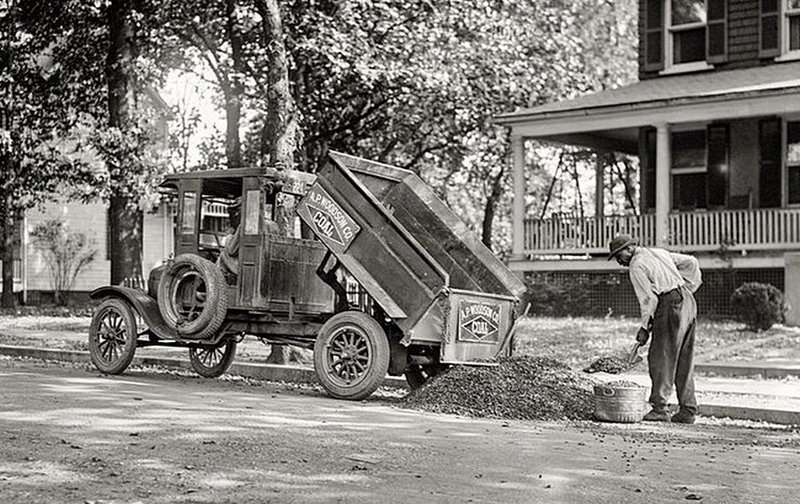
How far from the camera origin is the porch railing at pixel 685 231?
Answer: 944 inches

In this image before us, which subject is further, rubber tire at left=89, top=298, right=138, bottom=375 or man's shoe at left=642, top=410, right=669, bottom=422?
rubber tire at left=89, top=298, right=138, bottom=375

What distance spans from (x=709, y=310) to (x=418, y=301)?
48.5ft

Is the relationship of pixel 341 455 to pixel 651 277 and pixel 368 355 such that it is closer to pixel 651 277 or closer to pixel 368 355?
pixel 368 355

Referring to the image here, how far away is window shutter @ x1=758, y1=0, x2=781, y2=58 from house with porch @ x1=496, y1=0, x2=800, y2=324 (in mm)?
23

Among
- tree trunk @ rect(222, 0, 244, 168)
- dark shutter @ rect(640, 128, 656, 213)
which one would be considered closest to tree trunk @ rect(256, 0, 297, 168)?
tree trunk @ rect(222, 0, 244, 168)

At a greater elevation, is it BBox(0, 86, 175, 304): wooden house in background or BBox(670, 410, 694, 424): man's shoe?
BBox(0, 86, 175, 304): wooden house in background

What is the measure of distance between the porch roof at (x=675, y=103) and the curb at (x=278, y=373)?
40.8 feet

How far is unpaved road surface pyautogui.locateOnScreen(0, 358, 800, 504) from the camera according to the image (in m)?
6.94

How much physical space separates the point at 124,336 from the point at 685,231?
14.3m

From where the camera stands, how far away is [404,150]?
3466 cm

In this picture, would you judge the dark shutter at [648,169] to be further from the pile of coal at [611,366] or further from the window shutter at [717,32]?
the pile of coal at [611,366]

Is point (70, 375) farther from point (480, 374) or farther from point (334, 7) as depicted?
point (334, 7)

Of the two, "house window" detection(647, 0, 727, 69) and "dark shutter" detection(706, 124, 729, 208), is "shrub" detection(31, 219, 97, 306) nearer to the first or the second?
"house window" detection(647, 0, 727, 69)

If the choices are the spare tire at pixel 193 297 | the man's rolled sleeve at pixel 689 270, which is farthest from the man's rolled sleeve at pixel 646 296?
the spare tire at pixel 193 297
